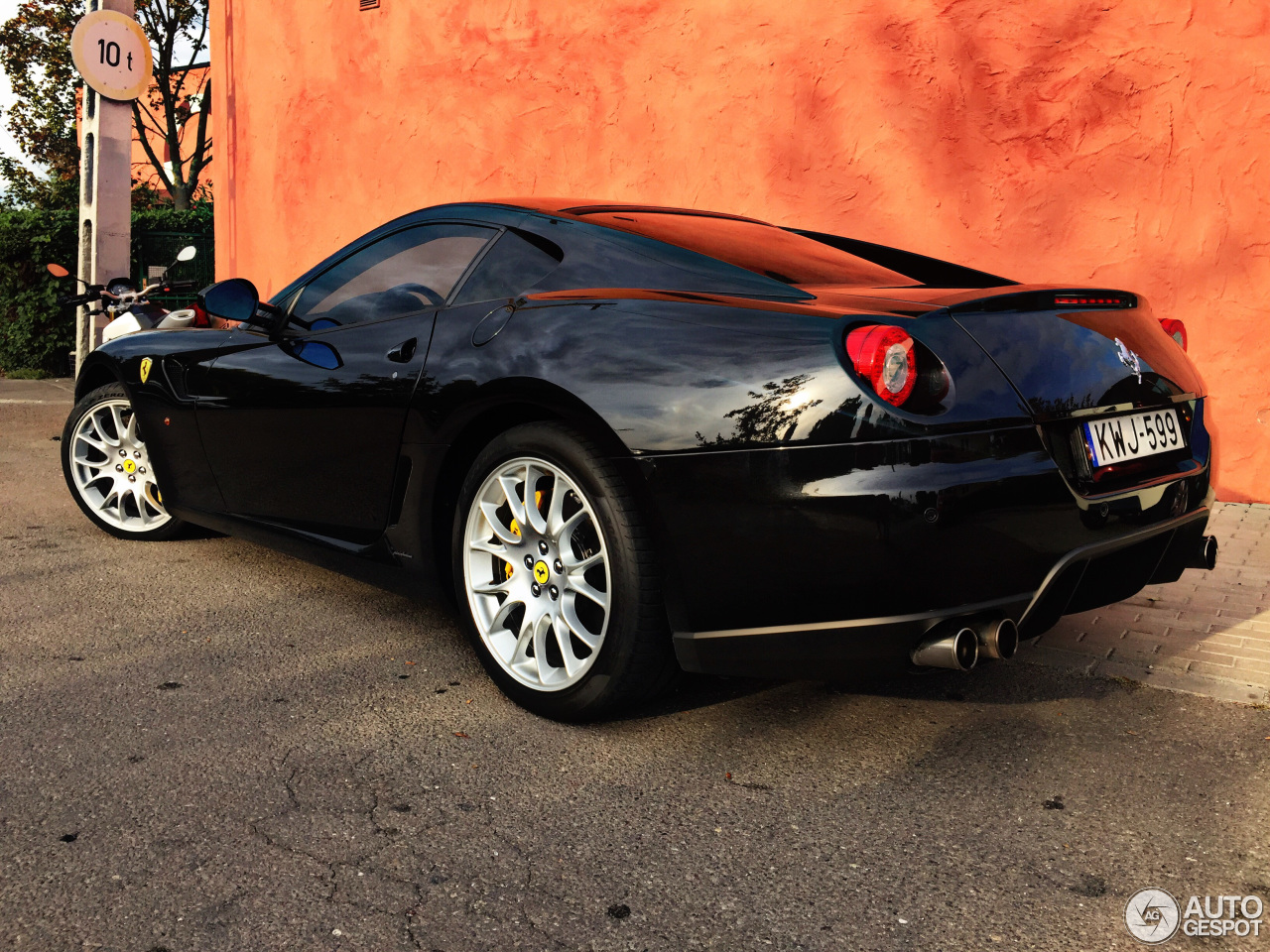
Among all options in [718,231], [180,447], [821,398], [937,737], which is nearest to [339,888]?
[821,398]

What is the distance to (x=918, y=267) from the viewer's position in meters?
3.67

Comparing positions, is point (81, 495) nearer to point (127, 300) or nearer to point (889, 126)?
point (127, 300)

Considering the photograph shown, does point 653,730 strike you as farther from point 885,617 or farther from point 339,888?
point 339,888

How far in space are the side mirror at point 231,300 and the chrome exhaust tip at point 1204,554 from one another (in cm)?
303

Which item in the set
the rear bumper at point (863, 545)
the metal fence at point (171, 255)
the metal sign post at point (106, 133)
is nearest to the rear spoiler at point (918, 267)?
the rear bumper at point (863, 545)

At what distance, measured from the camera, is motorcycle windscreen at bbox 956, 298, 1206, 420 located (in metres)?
2.64

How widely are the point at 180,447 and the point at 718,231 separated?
2.35 meters

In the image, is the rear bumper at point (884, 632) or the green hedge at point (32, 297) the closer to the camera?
the rear bumper at point (884, 632)

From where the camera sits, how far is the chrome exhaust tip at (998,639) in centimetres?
251

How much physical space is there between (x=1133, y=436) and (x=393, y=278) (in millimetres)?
2342

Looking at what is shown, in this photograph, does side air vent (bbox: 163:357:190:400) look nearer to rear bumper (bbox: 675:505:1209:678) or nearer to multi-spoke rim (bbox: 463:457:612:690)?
multi-spoke rim (bbox: 463:457:612:690)

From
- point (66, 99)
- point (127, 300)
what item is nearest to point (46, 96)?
point (66, 99)

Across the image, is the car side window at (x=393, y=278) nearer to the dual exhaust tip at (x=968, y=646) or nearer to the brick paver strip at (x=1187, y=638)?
the dual exhaust tip at (x=968, y=646)

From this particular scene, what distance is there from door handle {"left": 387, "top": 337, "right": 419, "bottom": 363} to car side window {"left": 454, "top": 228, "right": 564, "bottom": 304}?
0.19 m
